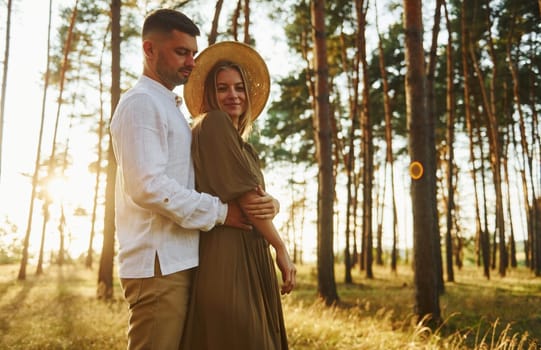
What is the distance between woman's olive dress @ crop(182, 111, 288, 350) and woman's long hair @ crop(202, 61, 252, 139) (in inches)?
14.2

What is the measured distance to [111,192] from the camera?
10.6m

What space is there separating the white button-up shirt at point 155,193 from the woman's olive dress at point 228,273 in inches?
3.0

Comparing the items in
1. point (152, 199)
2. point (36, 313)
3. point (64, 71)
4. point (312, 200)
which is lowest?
point (36, 313)

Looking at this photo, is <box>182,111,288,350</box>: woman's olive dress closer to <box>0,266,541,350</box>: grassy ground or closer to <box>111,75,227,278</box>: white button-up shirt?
<box>111,75,227,278</box>: white button-up shirt

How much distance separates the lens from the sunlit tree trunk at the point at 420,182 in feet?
22.8

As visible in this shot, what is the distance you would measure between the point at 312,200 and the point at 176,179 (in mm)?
36624

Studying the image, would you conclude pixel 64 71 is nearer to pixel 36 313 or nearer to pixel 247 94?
pixel 36 313

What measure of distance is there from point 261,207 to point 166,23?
3.14ft

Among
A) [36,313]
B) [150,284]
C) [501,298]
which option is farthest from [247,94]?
[501,298]

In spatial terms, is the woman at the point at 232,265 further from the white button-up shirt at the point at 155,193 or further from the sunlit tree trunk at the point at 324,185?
→ the sunlit tree trunk at the point at 324,185

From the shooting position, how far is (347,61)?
64.8ft

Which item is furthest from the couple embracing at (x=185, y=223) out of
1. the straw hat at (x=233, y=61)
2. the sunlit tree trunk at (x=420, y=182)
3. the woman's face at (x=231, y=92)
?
the sunlit tree trunk at (x=420, y=182)

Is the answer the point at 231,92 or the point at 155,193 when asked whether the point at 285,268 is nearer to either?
the point at 155,193

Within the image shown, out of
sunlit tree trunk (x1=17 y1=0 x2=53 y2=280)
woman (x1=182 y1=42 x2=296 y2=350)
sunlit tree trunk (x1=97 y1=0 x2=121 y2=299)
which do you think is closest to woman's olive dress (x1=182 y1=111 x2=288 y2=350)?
woman (x1=182 y1=42 x2=296 y2=350)
